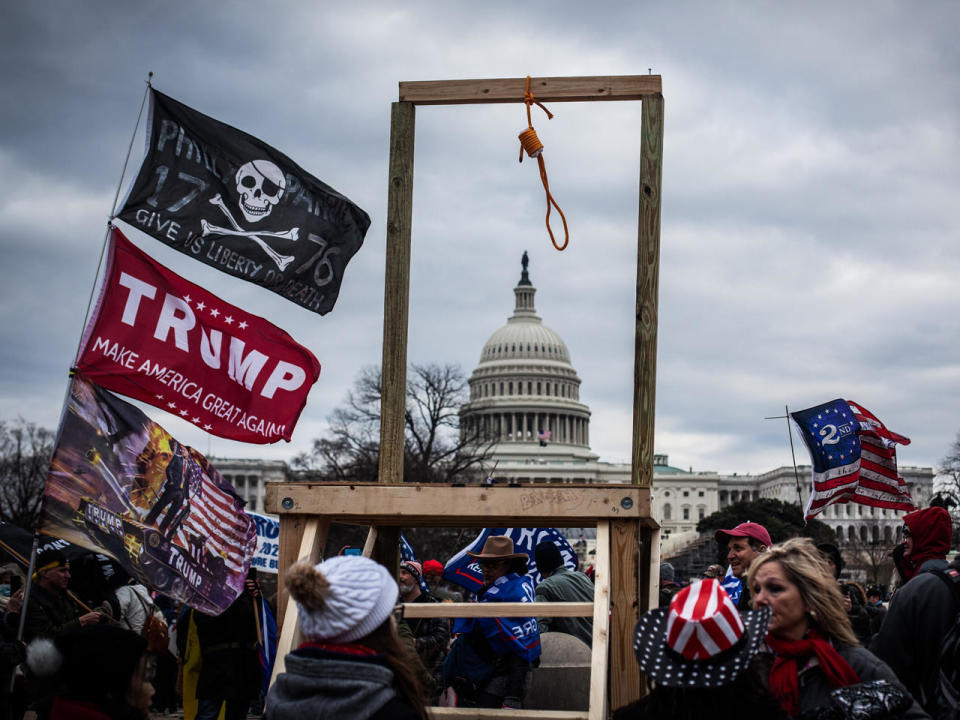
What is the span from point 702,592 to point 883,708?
70 cm

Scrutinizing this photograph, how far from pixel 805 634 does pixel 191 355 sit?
11.4 feet

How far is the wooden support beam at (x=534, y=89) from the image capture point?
18.7 feet

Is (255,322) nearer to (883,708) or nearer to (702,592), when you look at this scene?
(702,592)

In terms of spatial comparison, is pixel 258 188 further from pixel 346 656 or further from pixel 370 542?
pixel 346 656

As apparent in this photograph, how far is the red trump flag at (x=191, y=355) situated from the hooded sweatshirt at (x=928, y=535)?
322cm

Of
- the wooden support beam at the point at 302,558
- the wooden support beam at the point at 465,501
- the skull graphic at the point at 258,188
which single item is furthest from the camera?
the skull graphic at the point at 258,188

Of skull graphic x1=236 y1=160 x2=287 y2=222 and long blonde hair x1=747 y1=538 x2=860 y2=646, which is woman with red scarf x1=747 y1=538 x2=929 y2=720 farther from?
skull graphic x1=236 y1=160 x2=287 y2=222

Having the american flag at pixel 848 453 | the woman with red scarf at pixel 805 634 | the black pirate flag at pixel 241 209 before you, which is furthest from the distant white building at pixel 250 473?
the woman with red scarf at pixel 805 634

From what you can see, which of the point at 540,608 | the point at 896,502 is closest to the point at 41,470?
the point at 896,502

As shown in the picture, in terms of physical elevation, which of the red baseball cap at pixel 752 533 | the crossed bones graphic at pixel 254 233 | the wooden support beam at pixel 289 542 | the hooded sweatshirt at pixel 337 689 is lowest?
the hooded sweatshirt at pixel 337 689

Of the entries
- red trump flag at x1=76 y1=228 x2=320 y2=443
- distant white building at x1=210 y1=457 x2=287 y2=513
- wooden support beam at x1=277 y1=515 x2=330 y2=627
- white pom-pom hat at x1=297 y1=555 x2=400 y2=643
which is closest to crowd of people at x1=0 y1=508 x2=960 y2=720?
white pom-pom hat at x1=297 y1=555 x2=400 y2=643

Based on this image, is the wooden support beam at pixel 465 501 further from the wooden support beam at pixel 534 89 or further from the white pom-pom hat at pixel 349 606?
the wooden support beam at pixel 534 89

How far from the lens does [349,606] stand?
3.49 m

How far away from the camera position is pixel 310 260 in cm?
670
